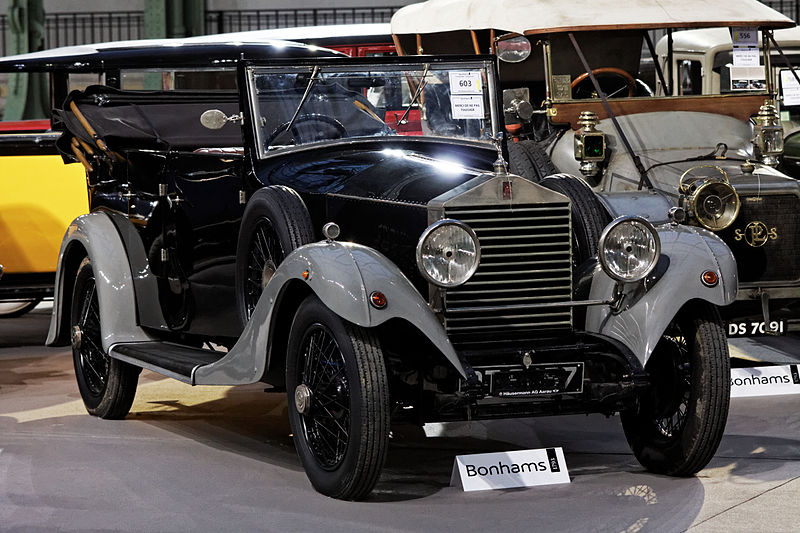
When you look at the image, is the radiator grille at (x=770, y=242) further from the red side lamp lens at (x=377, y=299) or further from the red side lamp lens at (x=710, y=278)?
the red side lamp lens at (x=377, y=299)

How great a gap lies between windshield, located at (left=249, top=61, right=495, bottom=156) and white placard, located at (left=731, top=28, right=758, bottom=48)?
271 centimetres

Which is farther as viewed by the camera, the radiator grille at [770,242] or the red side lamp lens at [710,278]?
the radiator grille at [770,242]

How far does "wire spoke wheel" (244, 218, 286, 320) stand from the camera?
4.98m

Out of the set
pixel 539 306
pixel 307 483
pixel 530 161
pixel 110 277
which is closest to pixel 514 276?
pixel 539 306

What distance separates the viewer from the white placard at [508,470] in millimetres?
4547

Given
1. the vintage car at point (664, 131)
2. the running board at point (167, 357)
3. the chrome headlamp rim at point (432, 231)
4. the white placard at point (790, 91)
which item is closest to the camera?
the chrome headlamp rim at point (432, 231)

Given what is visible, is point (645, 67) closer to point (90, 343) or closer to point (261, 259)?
point (90, 343)

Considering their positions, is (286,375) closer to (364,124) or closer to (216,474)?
(216,474)

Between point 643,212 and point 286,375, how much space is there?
2.30 metres

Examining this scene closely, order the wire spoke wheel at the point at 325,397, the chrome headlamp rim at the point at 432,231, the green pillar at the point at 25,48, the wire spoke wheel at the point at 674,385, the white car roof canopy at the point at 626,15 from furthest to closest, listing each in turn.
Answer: the green pillar at the point at 25,48 → the white car roof canopy at the point at 626,15 → the wire spoke wheel at the point at 674,385 → the wire spoke wheel at the point at 325,397 → the chrome headlamp rim at the point at 432,231

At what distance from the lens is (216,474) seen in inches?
190

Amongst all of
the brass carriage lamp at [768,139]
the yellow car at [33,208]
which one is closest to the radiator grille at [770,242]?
the brass carriage lamp at [768,139]

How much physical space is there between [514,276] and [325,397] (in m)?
0.81

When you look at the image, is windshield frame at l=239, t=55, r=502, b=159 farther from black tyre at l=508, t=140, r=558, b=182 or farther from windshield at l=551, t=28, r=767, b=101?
windshield at l=551, t=28, r=767, b=101
